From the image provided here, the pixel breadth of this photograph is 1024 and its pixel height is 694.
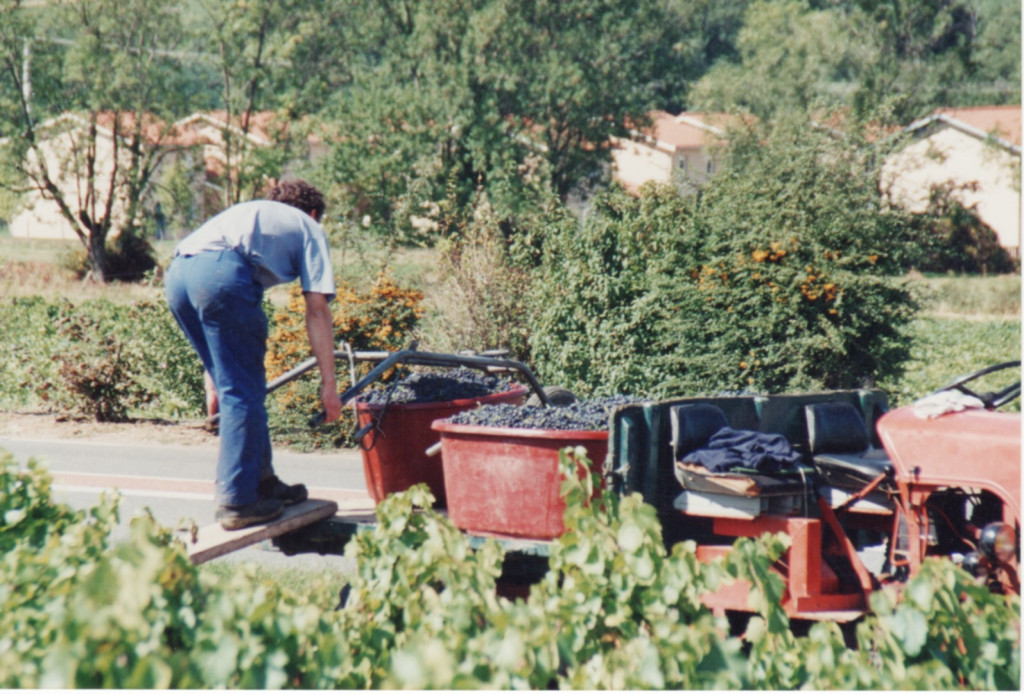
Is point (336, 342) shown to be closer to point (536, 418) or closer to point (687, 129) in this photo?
point (536, 418)

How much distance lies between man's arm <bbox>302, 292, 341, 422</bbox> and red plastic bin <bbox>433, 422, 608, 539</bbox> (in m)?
0.49

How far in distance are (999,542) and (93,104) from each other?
34710mm

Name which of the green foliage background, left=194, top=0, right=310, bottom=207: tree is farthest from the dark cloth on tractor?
left=194, top=0, right=310, bottom=207: tree

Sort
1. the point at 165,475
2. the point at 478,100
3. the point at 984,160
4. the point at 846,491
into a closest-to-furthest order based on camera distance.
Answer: the point at 846,491 < the point at 165,475 < the point at 478,100 < the point at 984,160

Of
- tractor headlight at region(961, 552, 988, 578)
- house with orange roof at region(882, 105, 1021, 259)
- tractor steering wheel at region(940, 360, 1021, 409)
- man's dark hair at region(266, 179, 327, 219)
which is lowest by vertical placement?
tractor headlight at region(961, 552, 988, 578)

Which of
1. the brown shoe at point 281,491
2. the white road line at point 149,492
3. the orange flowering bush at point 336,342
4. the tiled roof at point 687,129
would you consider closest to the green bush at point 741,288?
the orange flowering bush at point 336,342

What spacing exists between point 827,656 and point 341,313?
936 cm

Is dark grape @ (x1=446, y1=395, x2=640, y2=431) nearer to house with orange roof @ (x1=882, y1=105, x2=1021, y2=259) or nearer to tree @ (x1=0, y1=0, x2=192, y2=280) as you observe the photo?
tree @ (x1=0, y1=0, x2=192, y2=280)

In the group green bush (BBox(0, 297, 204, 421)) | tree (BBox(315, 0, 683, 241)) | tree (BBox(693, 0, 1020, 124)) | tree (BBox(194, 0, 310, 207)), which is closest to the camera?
green bush (BBox(0, 297, 204, 421))

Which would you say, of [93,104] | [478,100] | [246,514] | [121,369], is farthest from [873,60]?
[246,514]

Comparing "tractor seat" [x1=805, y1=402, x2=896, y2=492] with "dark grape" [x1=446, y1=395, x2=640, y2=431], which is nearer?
"tractor seat" [x1=805, y1=402, x2=896, y2=492]

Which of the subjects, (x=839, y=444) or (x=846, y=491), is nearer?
(x=846, y=491)

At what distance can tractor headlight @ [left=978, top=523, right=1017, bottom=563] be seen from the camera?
3.77 meters

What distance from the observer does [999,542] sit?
3770 mm
